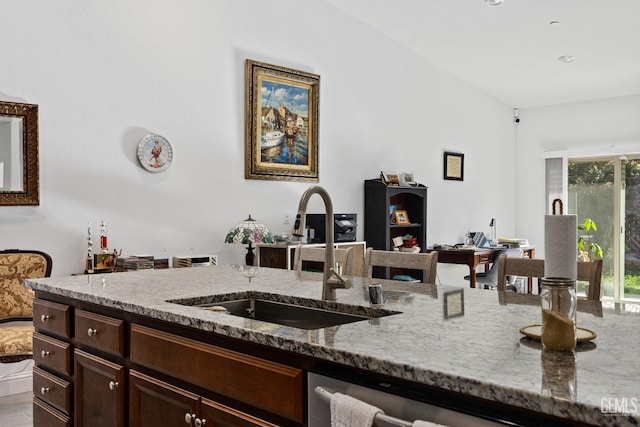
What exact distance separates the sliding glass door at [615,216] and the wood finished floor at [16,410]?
268 inches

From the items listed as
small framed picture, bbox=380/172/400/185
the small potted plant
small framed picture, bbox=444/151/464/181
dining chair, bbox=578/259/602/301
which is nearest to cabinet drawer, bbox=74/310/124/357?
dining chair, bbox=578/259/602/301

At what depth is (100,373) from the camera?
224 centimetres

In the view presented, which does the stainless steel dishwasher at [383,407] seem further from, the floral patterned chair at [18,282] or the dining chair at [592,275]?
the floral patterned chair at [18,282]

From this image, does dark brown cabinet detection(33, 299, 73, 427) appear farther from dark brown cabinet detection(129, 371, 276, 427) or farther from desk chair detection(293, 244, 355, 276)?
desk chair detection(293, 244, 355, 276)

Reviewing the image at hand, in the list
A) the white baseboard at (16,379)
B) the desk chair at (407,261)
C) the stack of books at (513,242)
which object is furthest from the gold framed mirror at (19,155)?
the stack of books at (513,242)

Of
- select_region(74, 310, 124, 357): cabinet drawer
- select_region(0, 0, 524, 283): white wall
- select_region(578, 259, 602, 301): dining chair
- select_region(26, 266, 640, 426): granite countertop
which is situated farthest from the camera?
select_region(0, 0, 524, 283): white wall

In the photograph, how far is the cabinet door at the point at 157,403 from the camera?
180 cm

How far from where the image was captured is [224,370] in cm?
166

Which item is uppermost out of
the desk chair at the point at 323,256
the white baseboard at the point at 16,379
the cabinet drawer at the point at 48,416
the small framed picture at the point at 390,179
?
the small framed picture at the point at 390,179

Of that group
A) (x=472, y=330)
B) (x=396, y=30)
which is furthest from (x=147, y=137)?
(x=472, y=330)

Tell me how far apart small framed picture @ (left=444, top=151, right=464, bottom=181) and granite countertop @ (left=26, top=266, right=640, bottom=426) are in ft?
17.8

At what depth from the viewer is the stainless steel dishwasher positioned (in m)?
1.14

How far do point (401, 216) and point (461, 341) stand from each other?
5.55m

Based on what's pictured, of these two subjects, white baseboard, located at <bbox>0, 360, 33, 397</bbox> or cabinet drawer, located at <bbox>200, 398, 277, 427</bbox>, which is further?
white baseboard, located at <bbox>0, 360, 33, 397</bbox>
